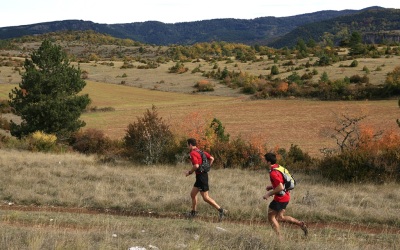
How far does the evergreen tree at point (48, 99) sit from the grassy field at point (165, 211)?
10.9 meters

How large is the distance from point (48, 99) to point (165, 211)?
2012 centimetres

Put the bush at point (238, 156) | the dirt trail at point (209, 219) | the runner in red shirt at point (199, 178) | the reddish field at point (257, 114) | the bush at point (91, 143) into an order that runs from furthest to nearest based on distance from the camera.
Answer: the reddish field at point (257, 114) → the bush at point (91, 143) → the bush at point (238, 156) → the runner in red shirt at point (199, 178) → the dirt trail at point (209, 219)

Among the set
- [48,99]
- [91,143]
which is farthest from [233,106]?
[48,99]

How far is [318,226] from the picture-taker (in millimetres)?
10109

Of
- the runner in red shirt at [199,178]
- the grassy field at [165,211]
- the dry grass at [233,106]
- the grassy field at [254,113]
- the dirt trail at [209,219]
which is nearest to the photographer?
the grassy field at [165,211]

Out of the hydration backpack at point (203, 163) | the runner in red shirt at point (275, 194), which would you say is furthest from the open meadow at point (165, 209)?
the hydration backpack at point (203, 163)

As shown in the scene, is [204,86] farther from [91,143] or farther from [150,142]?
[150,142]

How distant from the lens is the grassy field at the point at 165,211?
22.9 ft

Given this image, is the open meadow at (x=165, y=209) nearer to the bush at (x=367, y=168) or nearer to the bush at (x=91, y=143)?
the bush at (x=367, y=168)

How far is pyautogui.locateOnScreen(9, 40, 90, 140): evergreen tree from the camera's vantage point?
28.1 metres

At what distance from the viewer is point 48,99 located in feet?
94.1

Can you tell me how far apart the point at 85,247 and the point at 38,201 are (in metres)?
6.51

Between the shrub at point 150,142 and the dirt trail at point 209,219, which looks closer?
the dirt trail at point 209,219

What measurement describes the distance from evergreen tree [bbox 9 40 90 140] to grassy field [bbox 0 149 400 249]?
1088 centimetres
